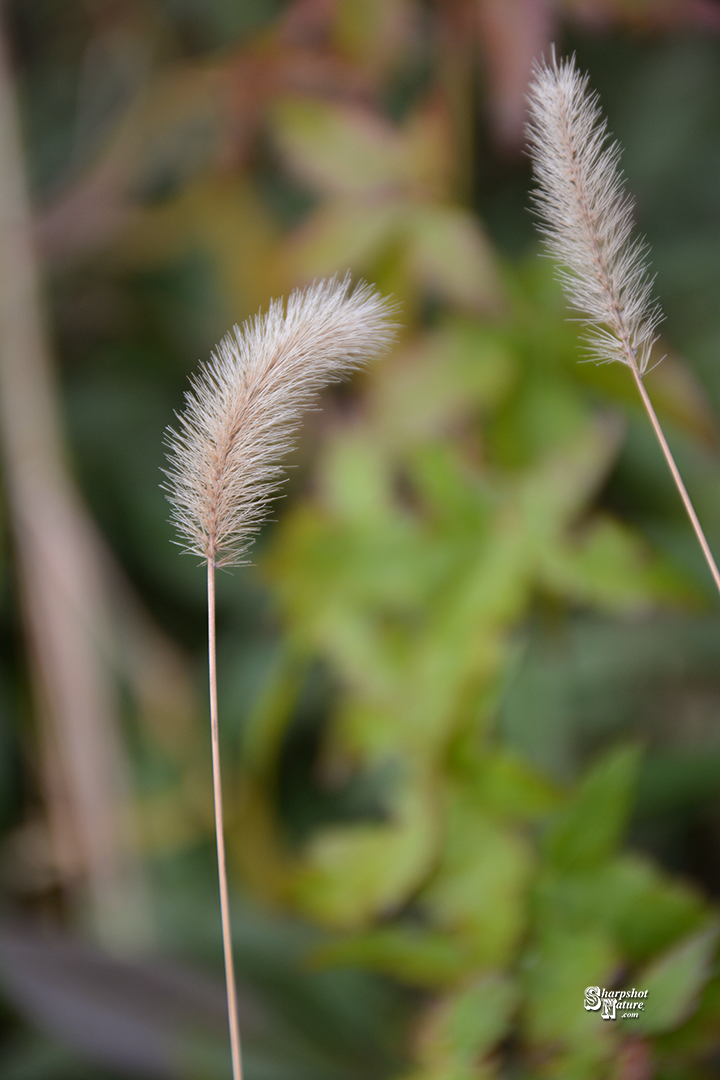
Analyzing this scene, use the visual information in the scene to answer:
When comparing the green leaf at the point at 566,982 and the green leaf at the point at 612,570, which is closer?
the green leaf at the point at 566,982

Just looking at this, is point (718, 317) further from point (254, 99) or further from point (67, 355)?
point (67, 355)

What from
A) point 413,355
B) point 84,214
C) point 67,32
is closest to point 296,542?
point 413,355

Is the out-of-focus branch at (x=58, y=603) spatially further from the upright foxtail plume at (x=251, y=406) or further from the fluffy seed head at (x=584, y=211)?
the fluffy seed head at (x=584, y=211)

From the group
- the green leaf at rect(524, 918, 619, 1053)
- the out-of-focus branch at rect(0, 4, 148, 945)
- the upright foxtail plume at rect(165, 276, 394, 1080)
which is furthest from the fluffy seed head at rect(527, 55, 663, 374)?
the out-of-focus branch at rect(0, 4, 148, 945)

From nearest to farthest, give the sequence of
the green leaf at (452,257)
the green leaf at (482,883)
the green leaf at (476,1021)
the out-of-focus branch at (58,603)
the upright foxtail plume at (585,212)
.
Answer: the upright foxtail plume at (585,212), the green leaf at (476,1021), the green leaf at (482,883), the green leaf at (452,257), the out-of-focus branch at (58,603)

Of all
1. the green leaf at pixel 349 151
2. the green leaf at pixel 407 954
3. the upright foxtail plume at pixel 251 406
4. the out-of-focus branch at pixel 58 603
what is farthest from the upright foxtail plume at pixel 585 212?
the out-of-focus branch at pixel 58 603

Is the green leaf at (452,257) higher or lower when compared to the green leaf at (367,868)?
higher

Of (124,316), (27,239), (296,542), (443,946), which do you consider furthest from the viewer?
(124,316)

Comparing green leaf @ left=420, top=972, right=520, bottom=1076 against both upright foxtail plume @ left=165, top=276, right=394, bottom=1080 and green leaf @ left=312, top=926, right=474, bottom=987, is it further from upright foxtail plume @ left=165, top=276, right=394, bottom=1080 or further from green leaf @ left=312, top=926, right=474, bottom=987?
upright foxtail plume @ left=165, top=276, right=394, bottom=1080
